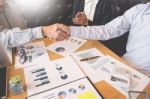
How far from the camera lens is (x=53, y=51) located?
3.99ft

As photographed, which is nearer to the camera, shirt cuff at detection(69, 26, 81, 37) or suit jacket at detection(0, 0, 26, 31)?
shirt cuff at detection(69, 26, 81, 37)

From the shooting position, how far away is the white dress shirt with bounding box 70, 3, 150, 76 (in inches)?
48.8

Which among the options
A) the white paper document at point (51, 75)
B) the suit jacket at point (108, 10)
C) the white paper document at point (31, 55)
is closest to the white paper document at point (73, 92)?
the white paper document at point (51, 75)

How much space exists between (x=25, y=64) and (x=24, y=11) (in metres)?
0.82

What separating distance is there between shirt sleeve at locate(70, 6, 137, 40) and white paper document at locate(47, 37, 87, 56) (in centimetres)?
5

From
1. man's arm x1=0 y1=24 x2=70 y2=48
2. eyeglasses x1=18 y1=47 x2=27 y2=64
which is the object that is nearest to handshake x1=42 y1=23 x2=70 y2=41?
man's arm x1=0 y1=24 x2=70 y2=48

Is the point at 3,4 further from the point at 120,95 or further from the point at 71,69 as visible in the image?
the point at 120,95

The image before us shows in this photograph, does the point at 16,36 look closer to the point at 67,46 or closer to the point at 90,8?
the point at 67,46

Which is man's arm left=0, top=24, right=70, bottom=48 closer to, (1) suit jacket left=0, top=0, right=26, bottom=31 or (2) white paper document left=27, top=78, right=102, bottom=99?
(1) suit jacket left=0, top=0, right=26, bottom=31

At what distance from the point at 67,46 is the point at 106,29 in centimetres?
33

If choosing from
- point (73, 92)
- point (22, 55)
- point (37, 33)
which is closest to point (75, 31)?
point (37, 33)

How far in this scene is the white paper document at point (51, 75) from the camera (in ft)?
3.03

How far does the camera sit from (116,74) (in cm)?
98

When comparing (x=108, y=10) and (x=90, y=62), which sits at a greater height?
(x=108, y=10)
